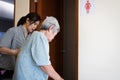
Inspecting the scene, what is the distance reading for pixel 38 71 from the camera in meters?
1.57

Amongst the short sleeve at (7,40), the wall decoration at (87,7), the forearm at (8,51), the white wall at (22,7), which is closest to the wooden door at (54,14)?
the white wall at (22,7)

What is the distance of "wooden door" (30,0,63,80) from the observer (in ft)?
11.0

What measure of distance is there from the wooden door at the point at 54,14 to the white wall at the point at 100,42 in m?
0.72

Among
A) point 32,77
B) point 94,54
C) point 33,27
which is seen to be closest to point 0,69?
point 33,27

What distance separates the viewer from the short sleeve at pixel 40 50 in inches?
59.1

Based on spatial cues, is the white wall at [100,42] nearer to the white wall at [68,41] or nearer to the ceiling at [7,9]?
the ceiling at [7,9]

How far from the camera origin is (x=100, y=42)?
9.53 feet

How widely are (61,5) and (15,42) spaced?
2.35 meters

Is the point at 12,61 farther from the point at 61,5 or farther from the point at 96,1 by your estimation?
the point at 61,5

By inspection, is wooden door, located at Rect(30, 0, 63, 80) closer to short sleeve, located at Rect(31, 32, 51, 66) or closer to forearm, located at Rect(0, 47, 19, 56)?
forearm, located at Rect(0, 47, 19, 56)

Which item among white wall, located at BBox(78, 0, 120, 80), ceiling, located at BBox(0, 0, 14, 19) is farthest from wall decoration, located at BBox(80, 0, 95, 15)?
ceiling, located at BBox(0, 0, 14, 19)

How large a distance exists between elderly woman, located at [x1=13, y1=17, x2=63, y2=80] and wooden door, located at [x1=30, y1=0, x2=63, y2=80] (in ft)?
5.66

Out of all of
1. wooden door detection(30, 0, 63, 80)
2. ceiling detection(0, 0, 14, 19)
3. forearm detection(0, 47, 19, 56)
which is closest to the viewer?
forearm detection(0, 47, 19, 56)

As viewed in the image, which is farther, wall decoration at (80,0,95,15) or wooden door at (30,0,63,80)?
wooden door at (30,0,63,80)
